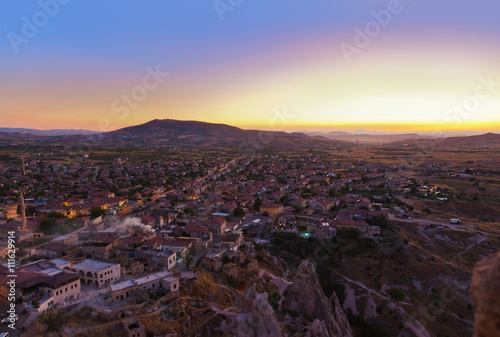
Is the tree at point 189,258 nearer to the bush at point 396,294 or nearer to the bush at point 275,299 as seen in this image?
the bush at point 275,299

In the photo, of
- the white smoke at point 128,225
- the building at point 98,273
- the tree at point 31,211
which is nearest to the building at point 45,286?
the building at point 98,273

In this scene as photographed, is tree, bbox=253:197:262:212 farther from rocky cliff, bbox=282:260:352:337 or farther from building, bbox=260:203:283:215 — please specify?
rocky cliff, bbox=282:260:352:337

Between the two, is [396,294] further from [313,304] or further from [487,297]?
[487,297]

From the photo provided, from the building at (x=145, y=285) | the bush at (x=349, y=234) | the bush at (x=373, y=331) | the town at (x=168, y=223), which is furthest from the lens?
the bush at (x=349, y=234)

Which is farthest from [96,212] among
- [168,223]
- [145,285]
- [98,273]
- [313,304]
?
[313,304]

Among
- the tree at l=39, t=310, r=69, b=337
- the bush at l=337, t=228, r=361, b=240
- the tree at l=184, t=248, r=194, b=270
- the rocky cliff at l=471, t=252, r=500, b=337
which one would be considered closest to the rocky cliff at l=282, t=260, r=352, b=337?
the tree at l=184, t=248, r=194, b=270

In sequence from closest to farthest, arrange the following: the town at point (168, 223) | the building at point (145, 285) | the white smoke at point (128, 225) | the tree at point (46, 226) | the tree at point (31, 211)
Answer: the building at point (145, 285), the town at point (168, 223), the white smoke at point (128, 225), the tree at point (46, 226), the tree at point (31, 211)
